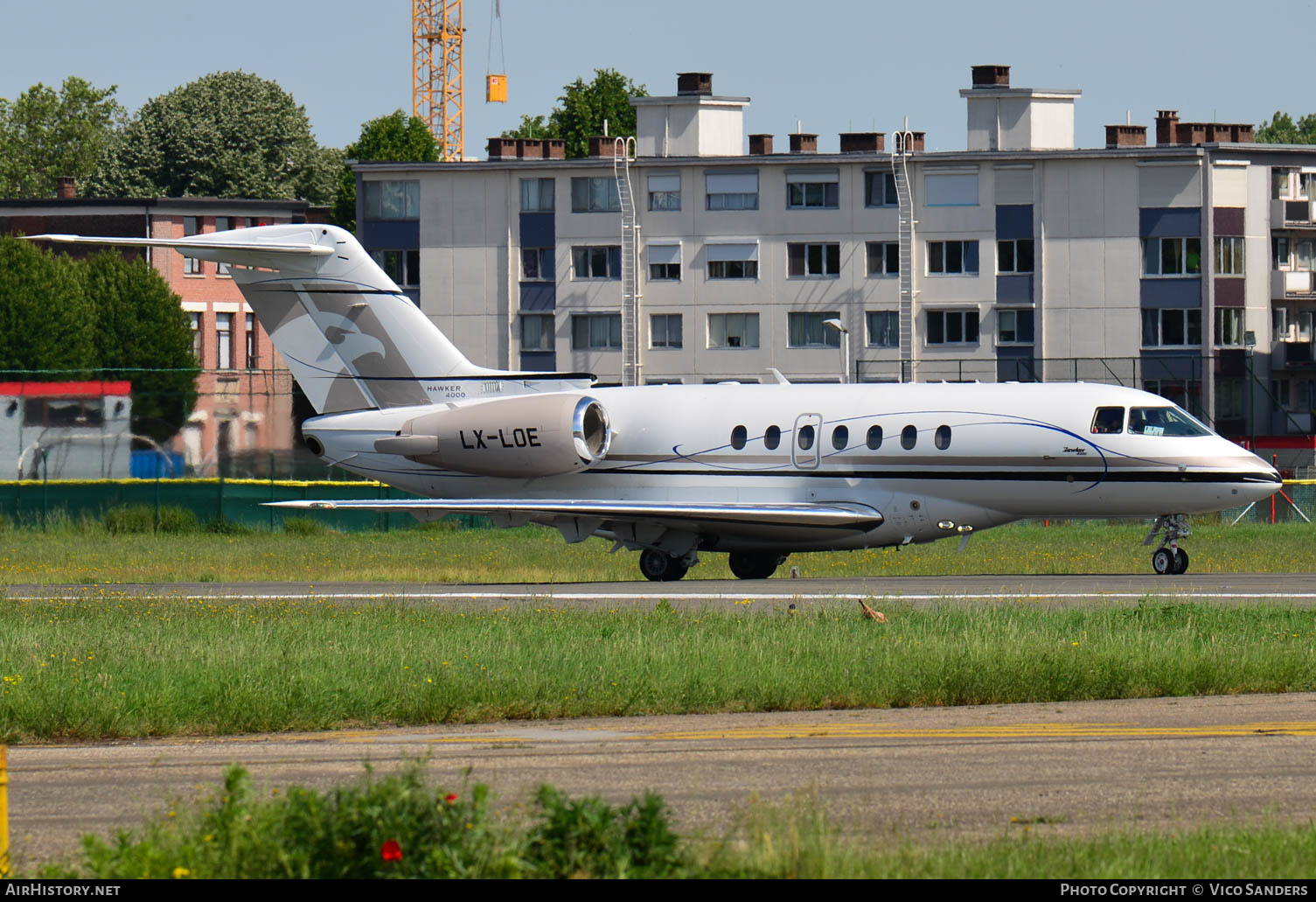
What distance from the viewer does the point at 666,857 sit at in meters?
7.95

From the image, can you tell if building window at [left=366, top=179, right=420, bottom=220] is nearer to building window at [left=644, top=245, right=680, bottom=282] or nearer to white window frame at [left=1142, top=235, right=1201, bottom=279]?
building window at [left=644, top=245, right=680, bottom=282]

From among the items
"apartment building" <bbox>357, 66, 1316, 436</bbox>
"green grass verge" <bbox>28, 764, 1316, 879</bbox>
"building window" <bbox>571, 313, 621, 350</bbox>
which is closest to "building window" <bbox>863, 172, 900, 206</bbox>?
"apartment building" <bbox>357, 66, 1316, 436</bbox>

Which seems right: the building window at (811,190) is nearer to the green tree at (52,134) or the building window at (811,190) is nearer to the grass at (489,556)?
the grass at (489,556)

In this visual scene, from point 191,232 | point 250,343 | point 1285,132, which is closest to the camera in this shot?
point 191,232

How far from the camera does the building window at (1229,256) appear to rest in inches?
3002

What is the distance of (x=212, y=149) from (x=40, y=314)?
2626 cm

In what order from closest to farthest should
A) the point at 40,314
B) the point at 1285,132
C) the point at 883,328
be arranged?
the point at 883,328
the point at 40,314
the point at 1285,132

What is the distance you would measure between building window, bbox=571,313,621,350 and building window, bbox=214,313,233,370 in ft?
97.5

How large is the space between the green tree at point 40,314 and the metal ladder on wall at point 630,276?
2874 cm

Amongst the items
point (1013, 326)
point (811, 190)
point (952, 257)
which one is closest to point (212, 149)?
point (811, 190)

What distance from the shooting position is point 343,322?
1237 inches

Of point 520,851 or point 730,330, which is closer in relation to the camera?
point 520,851

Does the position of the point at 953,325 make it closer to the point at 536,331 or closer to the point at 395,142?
the point at 536,331

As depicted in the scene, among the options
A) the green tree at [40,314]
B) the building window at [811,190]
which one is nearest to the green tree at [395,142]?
the green tree at [40,314]
